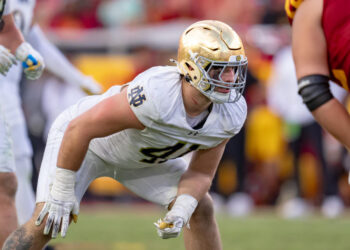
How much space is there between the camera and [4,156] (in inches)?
165

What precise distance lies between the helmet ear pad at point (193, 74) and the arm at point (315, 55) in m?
0.62

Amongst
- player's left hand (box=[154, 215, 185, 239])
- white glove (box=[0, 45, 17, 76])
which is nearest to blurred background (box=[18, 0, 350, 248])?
white glove (box=[0, 45, 17, 76])

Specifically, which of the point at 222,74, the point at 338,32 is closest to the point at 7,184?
the point at 222,74

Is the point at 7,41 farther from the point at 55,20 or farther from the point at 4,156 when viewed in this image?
the point at 55,20

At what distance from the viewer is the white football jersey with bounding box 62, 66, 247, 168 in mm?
3617

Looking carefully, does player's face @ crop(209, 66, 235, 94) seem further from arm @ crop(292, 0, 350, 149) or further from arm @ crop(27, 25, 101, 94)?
arm @ crop(27, 25, 101, 94)

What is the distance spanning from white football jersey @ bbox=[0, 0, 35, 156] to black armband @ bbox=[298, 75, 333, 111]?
88.8 inches

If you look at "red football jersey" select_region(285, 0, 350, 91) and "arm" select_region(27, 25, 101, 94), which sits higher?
"red football jersey" select_region(285, 0, 350, 91)

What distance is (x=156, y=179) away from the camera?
4152mm

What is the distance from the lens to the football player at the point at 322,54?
3.11 m

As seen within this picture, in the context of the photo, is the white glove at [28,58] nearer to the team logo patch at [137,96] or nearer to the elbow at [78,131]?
the elbow at [78,131]

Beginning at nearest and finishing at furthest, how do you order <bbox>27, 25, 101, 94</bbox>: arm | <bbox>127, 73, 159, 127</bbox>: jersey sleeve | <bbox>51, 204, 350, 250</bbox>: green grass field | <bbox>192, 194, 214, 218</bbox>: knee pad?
<bbox>127, 73, 159, 127</bbox>: jersey sleeve → <bbox>192, 194, 214, 218</bbox>: knee pad → <bbox>27, 25, 101, 94</bbox>: arm → <bbox>51, 204, 350, 250</bbox>: green grass field

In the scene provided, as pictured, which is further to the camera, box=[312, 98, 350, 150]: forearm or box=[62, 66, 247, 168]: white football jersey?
box=[62, 66, 247, 168]: white football jersey

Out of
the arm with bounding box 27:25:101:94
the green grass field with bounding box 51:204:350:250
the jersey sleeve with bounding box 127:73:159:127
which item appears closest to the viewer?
the jersey sleeve with bounding box 127:73:159:127
